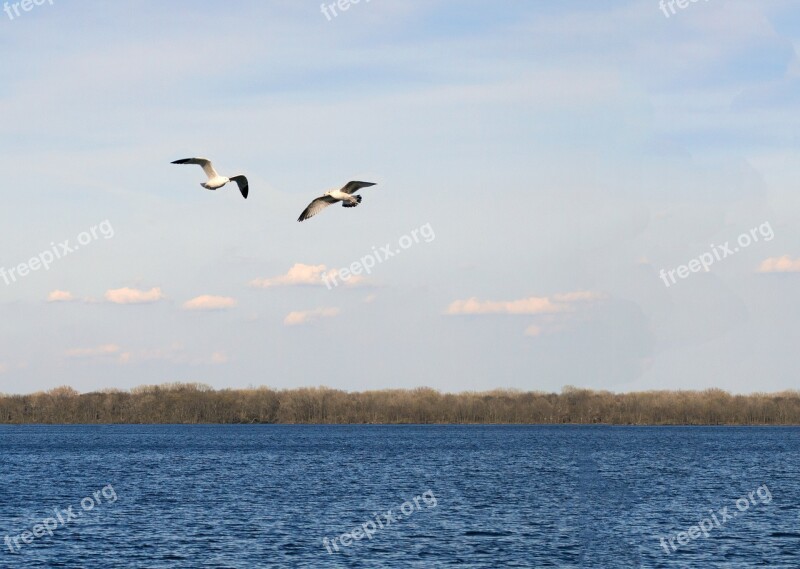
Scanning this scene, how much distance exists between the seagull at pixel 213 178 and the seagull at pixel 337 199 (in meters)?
2.24

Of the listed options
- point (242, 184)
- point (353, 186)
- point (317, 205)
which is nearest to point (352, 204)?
point (353, 186)

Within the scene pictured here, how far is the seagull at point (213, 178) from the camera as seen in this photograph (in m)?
31.8

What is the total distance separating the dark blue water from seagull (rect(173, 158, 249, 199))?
19.6m

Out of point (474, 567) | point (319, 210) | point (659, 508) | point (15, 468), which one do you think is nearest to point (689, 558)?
point (474, 567)

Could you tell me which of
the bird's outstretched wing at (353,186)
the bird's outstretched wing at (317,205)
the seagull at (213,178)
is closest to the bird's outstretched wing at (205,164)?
the seagull at (213,178)

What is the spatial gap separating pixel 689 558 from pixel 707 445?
11199 cm

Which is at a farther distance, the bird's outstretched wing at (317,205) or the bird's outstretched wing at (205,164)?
the bird's outstretched wing at (205,164)

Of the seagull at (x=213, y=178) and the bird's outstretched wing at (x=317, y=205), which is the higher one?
the seagull at (x=213, y=178)

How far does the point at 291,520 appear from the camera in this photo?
199 feet

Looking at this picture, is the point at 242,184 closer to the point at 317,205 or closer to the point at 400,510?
the point at 317,205

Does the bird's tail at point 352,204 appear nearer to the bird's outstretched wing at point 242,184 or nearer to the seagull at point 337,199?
the seagull at point 337,199

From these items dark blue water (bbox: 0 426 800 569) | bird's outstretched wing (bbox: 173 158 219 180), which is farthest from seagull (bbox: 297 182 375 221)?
dark blue water (bbox: 0 426 800 569)

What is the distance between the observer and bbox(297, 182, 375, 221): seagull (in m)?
30.1

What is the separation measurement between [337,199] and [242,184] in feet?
11.9
